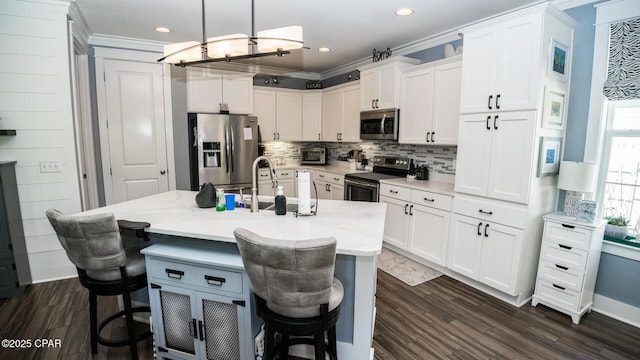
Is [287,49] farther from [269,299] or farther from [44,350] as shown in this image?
[44,350]

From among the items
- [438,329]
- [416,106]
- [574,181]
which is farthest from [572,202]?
[416,106]

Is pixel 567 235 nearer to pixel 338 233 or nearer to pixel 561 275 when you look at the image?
pixel 561 275

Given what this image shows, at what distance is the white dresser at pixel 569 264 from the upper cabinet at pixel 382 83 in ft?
7.28

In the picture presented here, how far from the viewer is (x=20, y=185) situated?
2889 mm

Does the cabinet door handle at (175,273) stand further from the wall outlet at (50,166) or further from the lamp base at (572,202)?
the lamp base at (572,202)

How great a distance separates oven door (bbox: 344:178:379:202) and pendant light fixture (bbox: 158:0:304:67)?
7.31 feet

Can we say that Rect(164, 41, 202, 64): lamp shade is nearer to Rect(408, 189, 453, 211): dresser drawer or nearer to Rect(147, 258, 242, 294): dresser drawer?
Rect(147, 258, 242, 294): dresser drawer

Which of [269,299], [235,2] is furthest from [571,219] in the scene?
[235,2]

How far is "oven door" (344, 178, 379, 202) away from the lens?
157 inches

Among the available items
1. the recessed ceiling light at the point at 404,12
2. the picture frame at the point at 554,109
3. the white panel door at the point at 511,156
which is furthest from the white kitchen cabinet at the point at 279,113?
the picture frame at the point at 554,109

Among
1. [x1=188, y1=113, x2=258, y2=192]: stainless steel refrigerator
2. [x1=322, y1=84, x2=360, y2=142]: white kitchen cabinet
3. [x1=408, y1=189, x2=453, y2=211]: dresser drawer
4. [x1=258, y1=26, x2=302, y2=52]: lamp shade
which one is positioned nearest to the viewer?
[x1=258, y1=26, x2=302, y2=52]: lamp shade

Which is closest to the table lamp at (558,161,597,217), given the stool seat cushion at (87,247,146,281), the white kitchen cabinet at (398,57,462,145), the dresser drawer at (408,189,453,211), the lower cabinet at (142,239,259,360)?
the dresser drawer at (408,189,453,211)

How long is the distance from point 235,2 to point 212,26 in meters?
0.79

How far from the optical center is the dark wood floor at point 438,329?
2127mm
